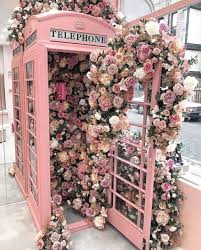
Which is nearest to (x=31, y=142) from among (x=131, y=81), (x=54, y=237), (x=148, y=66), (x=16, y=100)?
(x=16, y=100)

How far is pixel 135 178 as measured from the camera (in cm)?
253

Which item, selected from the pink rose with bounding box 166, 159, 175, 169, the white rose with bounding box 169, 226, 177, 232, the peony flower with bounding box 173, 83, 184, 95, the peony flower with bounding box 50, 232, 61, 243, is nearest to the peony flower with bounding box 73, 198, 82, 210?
the peony flower with bounding box 50, 232, 61, 243

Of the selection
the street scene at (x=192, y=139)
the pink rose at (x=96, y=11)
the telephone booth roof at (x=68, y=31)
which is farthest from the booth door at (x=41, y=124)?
the street scene at (x=192, y=139)

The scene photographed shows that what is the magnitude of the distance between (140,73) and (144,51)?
171mm

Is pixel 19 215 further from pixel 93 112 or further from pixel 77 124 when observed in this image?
pixel 93 112

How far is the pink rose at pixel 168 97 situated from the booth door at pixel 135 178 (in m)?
0.11

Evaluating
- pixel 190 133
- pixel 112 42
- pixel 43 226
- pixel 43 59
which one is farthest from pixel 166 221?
pixel 43 59

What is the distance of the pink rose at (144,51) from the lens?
1883mm

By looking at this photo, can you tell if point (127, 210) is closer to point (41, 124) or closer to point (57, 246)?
point (57, 246)

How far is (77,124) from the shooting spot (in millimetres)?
3176

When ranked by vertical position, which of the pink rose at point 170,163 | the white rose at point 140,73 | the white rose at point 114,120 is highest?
the white rose at point 140,73

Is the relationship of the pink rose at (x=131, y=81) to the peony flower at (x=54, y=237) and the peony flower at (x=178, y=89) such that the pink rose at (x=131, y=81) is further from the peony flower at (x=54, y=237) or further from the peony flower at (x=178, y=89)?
the peony flower at (x=54, y=237)

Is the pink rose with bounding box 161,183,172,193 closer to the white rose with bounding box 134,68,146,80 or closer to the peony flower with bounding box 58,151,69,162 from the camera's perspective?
the white rose with bounding box 134,68,146,80

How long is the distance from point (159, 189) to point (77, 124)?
1.34 metres
